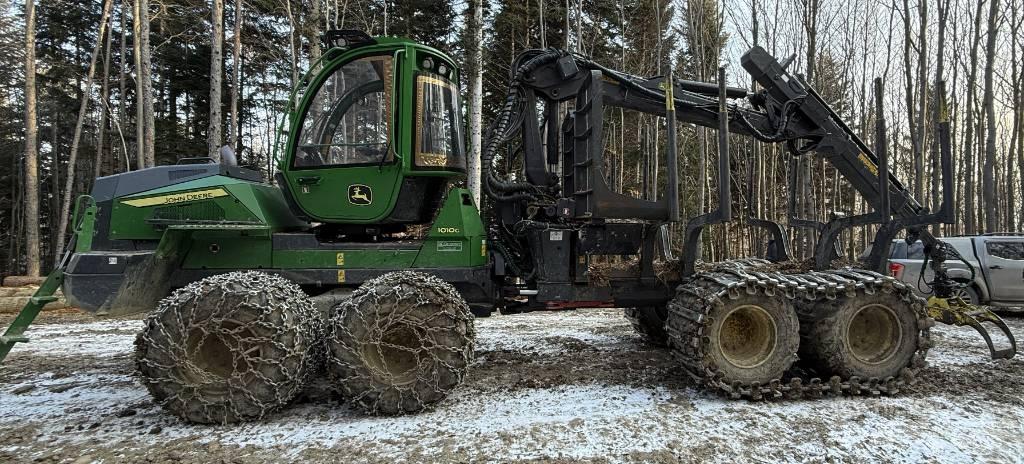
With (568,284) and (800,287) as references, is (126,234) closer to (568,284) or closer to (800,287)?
(568,284)

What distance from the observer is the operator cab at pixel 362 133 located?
469 centimetres

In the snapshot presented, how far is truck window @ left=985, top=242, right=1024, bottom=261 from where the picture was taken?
359 inches

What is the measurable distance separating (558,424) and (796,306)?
8.25ft

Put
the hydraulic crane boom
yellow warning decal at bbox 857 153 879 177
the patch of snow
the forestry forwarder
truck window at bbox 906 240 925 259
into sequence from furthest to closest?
1. truck window at bbox 906 240 925 259
2. the patch of snow
3. yellow warning decal at bbox 857 153 879 177
4. the hydraulic crane boom
5. the forestry forwarder

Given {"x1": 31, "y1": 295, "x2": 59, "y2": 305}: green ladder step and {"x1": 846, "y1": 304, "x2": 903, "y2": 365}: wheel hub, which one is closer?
{"x1": 31, "y1": 295, "x2": 59, "y2": 305}: green ladder step

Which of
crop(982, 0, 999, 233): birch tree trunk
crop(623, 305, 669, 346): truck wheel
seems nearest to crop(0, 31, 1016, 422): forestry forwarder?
crop(623, 305, 669, 346): truck wheel

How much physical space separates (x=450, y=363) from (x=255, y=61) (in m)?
18.7

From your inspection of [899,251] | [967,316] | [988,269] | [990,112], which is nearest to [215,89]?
[967,316]

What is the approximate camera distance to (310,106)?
4.79 m

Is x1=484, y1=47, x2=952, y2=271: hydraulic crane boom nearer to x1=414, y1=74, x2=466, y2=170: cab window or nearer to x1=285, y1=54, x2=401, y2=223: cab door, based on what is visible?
x1=414, y1=74, x2=466, y2=170: cab window

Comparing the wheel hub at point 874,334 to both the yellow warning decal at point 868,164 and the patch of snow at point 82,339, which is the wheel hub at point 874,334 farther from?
the patch of snow at point 82,339

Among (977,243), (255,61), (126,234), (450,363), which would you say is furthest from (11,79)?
(977,243)

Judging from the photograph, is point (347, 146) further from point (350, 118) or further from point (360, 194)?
point (360, 194)

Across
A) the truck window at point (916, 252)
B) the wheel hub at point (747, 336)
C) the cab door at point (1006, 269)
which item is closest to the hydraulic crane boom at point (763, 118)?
the wheel hub at point (747, 336)
